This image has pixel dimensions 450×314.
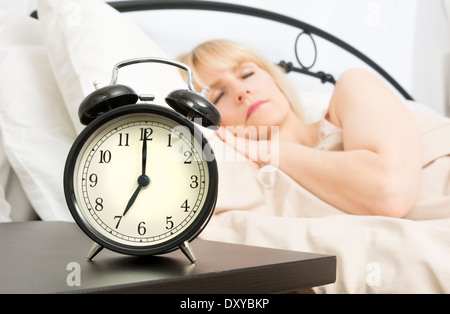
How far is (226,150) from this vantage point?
1207 mm

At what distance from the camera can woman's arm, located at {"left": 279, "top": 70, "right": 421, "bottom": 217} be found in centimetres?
114

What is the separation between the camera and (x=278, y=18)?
83.8 inches

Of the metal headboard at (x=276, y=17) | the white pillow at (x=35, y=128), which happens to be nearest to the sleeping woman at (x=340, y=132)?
the metal headboard at (x=276, y=17)

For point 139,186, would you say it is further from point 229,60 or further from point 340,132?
point 229,60

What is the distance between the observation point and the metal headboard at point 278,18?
5.99 feet

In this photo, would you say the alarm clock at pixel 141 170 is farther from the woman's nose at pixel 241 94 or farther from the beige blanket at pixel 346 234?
the woman's nose at pixel 241 94

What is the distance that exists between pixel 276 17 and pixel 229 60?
20.8 inches

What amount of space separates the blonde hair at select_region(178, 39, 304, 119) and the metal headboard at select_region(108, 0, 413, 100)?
25 cm

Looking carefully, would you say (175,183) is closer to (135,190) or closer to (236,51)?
(135,190)

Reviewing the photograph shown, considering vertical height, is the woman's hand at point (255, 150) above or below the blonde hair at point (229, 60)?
below

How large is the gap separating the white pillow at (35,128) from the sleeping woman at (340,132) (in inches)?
19.0

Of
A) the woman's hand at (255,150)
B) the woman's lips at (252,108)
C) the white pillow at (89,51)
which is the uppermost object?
the white pillow at (89,51)

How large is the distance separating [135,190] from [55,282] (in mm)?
180
